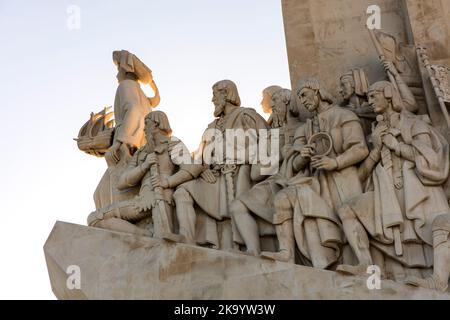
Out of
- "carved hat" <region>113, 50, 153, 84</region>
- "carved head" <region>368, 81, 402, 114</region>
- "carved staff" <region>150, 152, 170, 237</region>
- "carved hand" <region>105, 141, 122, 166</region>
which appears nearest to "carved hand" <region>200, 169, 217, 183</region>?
"carved staff" <region>150, 152, 170, 237</region>

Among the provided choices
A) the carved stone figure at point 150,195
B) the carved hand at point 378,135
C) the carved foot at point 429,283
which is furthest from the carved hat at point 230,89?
the carved foot at point 429,283

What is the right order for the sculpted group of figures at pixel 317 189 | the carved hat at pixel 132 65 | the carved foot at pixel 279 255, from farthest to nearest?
the carved hat at pixel 132 65 → the sculpted group of figures at pixel 317 189 → the carved foot at pixel 279 255

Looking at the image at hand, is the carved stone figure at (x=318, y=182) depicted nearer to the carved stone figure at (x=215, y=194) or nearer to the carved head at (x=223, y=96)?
the carved stone figure at (x=215, y=194)

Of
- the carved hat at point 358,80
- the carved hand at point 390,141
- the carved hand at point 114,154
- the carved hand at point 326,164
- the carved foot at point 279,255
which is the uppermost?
the carved hat at point 358,80

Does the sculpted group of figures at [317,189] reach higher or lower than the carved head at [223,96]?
lower

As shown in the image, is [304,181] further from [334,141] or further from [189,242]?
[189,242]

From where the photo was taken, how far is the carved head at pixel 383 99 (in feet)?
34.3

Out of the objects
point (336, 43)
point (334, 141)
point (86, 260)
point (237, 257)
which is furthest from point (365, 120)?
point (86, 260)

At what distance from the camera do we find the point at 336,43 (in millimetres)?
11953

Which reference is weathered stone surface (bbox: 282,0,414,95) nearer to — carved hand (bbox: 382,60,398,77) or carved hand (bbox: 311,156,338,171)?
carved hand (bbox: 382,60,398,77)

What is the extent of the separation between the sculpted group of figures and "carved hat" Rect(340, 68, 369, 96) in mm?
15

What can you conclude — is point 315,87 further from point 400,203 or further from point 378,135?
point 400,203

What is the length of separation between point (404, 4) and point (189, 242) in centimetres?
384

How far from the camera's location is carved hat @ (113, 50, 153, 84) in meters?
13.0
